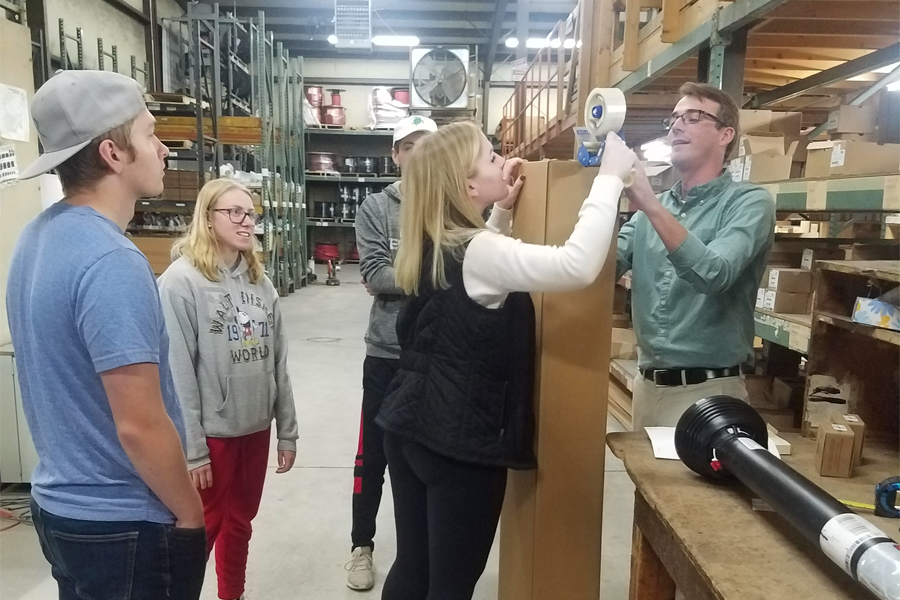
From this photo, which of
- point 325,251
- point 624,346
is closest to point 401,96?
point 325,251

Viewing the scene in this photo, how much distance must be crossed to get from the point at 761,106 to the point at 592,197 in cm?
350

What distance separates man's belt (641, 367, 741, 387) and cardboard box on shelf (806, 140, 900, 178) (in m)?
0.79

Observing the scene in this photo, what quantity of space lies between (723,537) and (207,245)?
164 centimetres

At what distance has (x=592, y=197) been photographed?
1.19m

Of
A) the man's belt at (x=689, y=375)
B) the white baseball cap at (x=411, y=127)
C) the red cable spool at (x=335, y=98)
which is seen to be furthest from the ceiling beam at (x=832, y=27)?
the red cable spool at (x=335, y=98)

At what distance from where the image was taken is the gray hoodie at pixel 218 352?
6.02 ft

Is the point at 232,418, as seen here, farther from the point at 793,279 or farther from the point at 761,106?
the point at 761,106

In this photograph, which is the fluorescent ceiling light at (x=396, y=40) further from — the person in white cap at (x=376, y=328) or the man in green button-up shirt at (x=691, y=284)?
the man in green button-up shirt at (x=691, y=284)

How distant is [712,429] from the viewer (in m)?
1.14

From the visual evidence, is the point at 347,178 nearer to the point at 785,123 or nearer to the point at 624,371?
the point at 624,371

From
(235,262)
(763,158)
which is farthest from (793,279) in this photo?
(235,262)

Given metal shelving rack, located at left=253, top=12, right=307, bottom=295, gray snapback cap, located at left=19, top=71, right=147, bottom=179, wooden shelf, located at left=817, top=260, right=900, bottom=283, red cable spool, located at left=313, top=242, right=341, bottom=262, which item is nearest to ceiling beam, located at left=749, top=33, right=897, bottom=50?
wooden shelf, located at left=817, top=260, right=900, bottom=283

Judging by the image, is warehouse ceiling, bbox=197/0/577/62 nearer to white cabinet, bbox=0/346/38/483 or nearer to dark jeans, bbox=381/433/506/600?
white cabinet, bbox=0/346/38/483

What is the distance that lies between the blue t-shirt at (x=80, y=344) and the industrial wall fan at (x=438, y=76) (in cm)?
928
